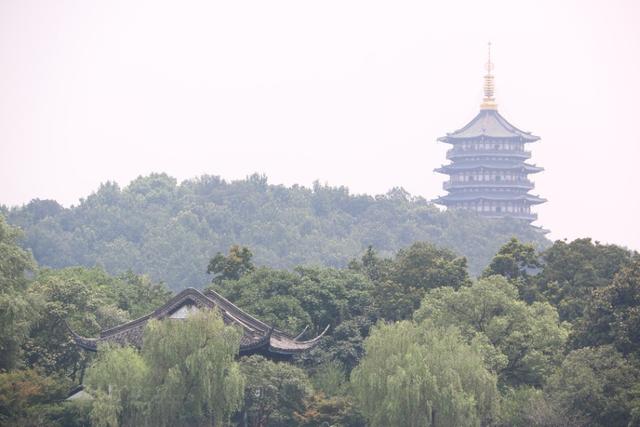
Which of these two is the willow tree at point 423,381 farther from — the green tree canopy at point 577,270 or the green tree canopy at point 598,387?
the green tree canopy at point 577,270

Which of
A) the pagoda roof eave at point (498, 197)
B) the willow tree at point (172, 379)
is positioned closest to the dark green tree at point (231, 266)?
the willow tree at point (172, 379)

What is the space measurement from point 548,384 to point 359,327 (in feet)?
30.6

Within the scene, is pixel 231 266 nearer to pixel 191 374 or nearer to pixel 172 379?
pixel 191 374

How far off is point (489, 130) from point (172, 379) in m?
77.3

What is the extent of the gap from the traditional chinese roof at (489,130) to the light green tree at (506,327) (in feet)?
232

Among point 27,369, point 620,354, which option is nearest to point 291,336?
point 27,369

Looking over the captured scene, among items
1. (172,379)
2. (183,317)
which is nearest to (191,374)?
(172,379)

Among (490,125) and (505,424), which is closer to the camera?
(505,424)

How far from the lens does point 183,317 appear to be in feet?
139

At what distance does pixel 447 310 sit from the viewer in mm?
42281

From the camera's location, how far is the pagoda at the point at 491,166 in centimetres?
11275

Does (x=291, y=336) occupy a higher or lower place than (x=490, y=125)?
lower

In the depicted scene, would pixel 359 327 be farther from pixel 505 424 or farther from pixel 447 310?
pixel 505 424

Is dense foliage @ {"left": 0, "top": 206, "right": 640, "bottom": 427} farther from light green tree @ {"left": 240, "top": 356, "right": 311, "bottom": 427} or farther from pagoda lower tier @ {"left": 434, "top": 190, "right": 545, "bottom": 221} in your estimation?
pagoda lower tier @ {"left": 434, "top": 190, "right": 545, "bottom": 221}
